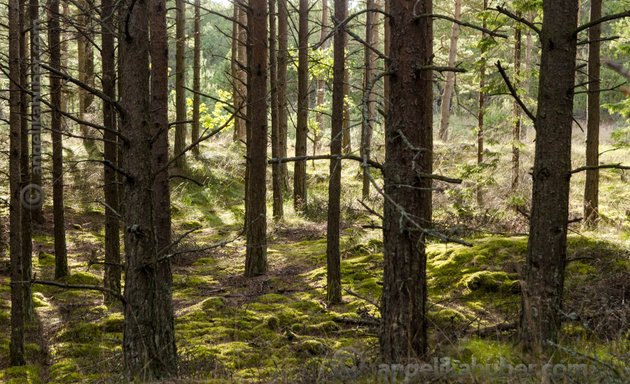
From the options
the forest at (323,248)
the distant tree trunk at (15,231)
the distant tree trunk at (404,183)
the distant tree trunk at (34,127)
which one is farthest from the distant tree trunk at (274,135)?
the distant tree trunk at (404,183)

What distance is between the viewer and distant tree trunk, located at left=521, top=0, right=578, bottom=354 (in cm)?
523

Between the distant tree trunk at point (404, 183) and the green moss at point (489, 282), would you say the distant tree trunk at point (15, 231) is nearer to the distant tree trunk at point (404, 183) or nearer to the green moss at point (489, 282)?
the distant tree trunk at point (404, 183)

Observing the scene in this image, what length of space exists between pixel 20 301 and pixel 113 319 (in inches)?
65.4

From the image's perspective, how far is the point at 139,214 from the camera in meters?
4.93

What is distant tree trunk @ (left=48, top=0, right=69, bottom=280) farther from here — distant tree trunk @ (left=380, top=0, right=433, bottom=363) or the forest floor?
distant tree trunk @ (left=380, top=0, right=433, bottom=363)

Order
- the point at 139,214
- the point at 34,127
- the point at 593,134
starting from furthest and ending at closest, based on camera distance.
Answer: the point at 593,134, the point at 34,127, the point at 139,214

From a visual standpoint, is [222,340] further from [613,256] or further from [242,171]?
[242,171]

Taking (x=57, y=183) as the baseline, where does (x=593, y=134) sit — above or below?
above

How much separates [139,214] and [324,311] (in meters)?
4.80

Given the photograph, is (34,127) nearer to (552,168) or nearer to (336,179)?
(336,179)

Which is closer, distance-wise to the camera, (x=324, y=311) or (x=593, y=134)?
(x=324, y=311)

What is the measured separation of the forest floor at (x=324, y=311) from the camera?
4594mm

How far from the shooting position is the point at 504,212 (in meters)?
13.8

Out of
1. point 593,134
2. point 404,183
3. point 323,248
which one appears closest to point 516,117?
point 593,134
